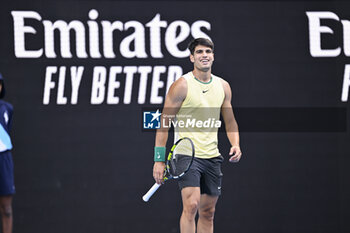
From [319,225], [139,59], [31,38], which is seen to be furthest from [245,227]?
[31,38]

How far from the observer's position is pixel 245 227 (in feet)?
22.0

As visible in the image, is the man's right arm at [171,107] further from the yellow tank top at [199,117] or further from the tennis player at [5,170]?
the tennis player at [5,170]

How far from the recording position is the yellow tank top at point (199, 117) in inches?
215

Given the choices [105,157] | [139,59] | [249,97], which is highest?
[139,59]

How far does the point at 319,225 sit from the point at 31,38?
149 inches

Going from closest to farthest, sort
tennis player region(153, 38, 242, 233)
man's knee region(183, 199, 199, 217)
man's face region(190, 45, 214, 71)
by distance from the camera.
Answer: man's knee region(183, 199, 199, 217) → tennis player region(153, 38, 242, 233) → man's face region(190, 45, 214, 71)

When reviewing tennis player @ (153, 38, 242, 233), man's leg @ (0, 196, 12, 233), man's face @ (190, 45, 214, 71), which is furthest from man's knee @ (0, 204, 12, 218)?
man's face @ (190, 45, 214, 71)

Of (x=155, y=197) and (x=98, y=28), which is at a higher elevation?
(x=98, y=28)

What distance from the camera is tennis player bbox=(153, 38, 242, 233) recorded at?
5.38 meters

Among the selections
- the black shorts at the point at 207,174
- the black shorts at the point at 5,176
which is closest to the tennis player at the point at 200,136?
the black shorts at the point at 207,174

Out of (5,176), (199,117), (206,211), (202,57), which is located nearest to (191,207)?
(206,211)

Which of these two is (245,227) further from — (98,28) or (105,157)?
(98,28)

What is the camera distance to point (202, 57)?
553 centimetres

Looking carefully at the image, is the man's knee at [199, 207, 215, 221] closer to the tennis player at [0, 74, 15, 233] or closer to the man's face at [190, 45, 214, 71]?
the man's face at [190, 45, 214, 71]
